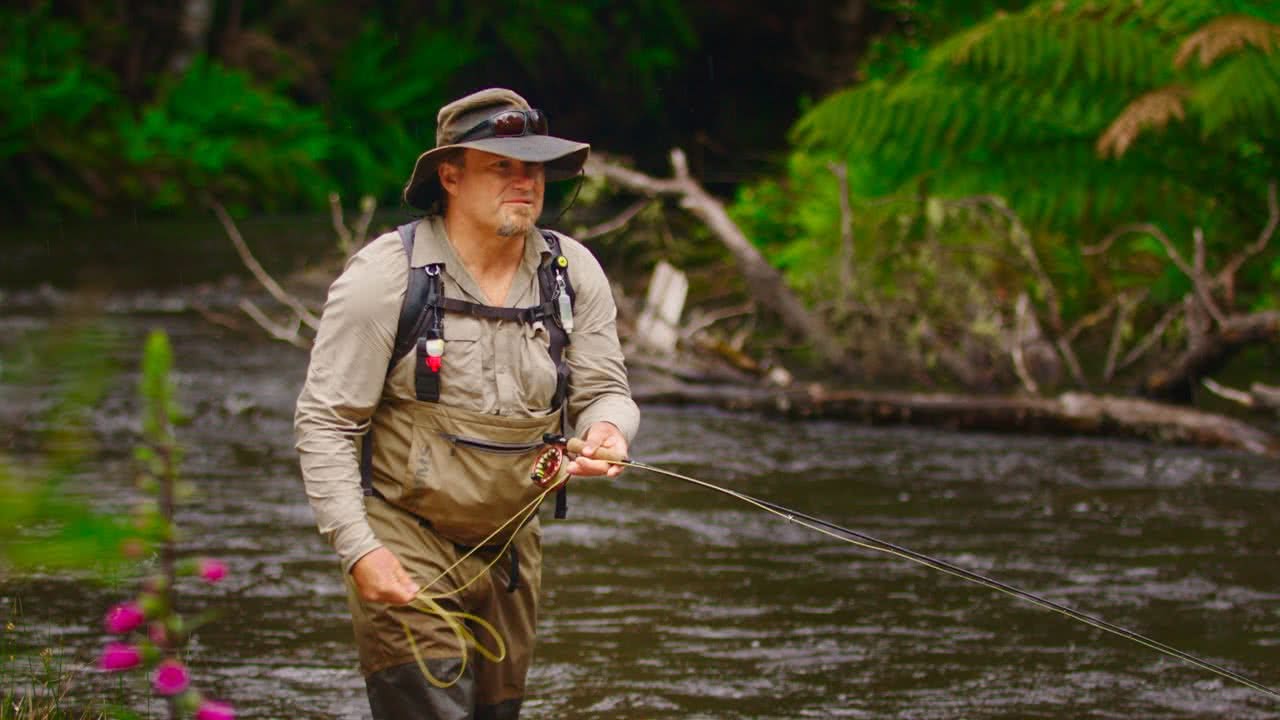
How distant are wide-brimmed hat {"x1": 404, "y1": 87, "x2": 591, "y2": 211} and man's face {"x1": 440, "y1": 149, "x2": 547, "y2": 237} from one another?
40 millimetres

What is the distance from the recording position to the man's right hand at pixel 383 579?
335 cm

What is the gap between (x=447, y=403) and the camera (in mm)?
3549

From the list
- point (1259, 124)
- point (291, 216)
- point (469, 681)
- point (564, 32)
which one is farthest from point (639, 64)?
point (469, 681)

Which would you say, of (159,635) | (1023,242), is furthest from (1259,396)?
(159,635)

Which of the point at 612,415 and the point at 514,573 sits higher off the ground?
the point at 612,415

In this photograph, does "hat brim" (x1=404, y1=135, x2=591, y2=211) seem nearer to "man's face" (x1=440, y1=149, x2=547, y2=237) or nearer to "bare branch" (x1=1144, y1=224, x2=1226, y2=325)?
"man's face" (x1=440, y1=149, x2=547, y2=237)

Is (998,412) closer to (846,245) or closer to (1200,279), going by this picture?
(1200,279)

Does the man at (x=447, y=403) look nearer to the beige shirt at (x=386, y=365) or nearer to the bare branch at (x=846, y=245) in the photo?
the beige shirt at (x=386, y=365)

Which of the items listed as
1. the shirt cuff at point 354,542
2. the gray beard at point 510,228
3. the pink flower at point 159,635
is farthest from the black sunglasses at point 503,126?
the pink flower at point 159,635

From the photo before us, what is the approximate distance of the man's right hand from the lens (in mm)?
3354

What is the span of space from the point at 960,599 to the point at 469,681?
11.2 feet

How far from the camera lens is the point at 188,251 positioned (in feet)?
66.7

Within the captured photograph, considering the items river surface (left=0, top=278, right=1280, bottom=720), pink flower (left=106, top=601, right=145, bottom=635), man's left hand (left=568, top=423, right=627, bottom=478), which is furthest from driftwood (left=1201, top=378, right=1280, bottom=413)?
pink flower (left=106, top=601, right=145, bottom=635)

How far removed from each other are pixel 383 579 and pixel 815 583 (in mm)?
3665
